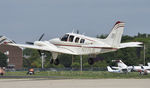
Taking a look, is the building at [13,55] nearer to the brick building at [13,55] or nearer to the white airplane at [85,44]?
the brick building at [13,55]

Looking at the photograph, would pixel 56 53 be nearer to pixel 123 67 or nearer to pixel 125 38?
pixel 123 67

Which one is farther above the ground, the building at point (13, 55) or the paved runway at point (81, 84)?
the building at point (13, 55)

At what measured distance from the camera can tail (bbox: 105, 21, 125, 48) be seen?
62531mm

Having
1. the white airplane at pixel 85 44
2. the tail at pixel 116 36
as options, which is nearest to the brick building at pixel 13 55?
the white airplane at pixel 85 44

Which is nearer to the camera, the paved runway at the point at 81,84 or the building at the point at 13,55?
the paved runway at the point at 81,84

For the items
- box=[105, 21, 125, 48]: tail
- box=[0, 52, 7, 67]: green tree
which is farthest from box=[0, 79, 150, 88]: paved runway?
box=[0, 52, 7, 67]: green tree

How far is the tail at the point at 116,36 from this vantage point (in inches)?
2462

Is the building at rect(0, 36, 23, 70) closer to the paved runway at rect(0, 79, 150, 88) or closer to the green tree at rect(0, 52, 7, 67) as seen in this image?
the green tree at rect(0, 52, 7, 67)

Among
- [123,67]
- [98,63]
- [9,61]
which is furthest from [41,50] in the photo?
[9,61]

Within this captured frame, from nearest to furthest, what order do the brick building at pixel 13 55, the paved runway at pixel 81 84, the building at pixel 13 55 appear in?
the paved runway at pixel 81 84
the building at pixel 13 55
the brick building at pixel 13 55

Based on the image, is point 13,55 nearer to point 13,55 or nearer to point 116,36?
point 13,55

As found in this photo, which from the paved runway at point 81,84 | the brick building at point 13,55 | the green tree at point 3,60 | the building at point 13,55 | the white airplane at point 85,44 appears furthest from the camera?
the brick building at point 13,55

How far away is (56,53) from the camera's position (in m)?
67.6

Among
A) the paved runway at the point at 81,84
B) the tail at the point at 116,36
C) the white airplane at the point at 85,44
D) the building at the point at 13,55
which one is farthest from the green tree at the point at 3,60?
the tail at the point at 116,36
